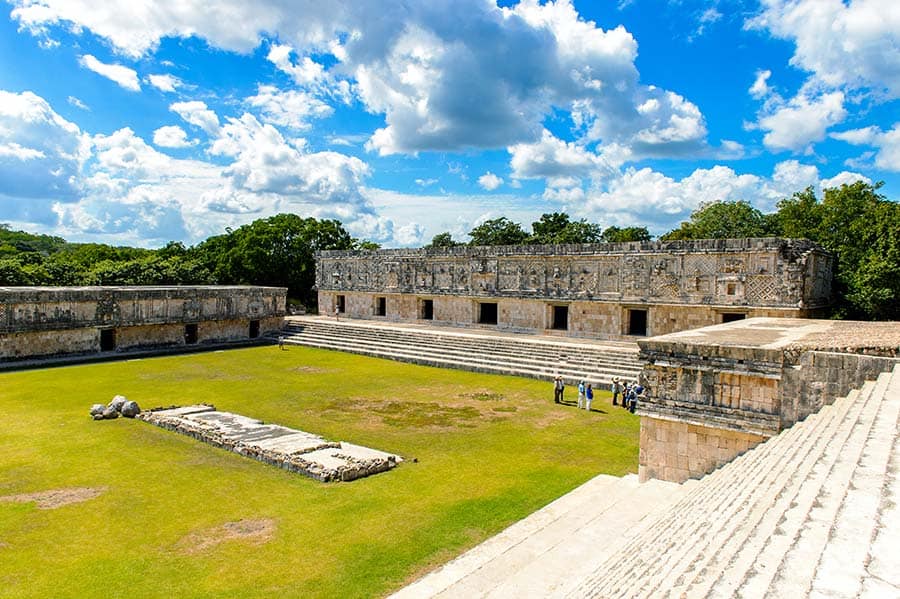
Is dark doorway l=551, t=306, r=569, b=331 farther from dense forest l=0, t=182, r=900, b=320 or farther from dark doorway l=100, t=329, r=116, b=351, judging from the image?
dark doorway l=100, t=329, r=116, b=351

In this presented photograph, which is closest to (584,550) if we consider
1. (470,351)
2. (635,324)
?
(470,351)

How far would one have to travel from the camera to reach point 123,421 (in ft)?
39.9

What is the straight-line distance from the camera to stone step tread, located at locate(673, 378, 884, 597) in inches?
119

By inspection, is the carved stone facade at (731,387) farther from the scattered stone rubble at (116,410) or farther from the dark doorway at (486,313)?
the dark doorway at (486,313)

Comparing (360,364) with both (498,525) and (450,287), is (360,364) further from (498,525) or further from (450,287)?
(498,525)

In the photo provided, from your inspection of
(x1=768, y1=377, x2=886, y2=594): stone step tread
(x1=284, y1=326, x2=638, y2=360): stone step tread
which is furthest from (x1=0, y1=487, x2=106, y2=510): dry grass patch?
(x1=284, y1=326, x2=638, y2=360): stone step tread

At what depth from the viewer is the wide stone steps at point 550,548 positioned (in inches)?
216

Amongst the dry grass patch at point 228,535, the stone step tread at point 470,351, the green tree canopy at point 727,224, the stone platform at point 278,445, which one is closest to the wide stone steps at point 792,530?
the dry grass patch at point 228,535

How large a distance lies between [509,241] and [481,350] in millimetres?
25826

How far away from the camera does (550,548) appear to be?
6.34 meters

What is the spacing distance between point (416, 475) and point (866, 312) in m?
19.5

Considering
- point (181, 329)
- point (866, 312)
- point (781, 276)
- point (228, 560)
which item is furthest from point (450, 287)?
point (228, 560)

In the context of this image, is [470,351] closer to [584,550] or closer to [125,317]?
[125,317]

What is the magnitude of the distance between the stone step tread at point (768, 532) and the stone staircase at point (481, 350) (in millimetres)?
11387
